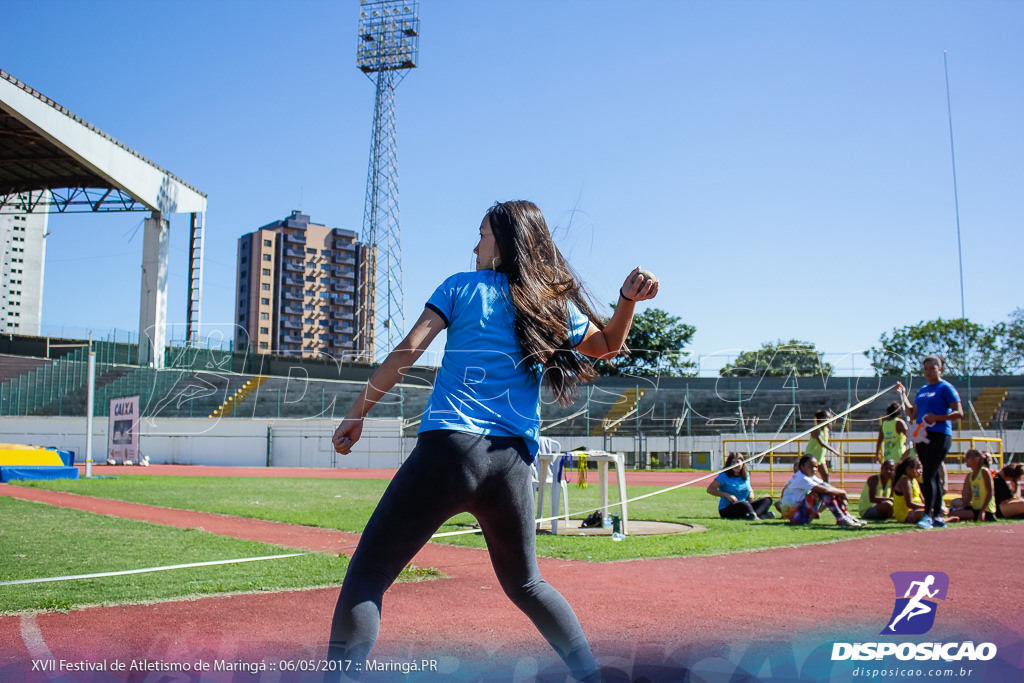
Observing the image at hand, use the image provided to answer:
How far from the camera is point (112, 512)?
11352mm

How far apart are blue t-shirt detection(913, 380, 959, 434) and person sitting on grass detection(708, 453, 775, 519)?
2.69 m

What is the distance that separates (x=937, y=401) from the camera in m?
9.38

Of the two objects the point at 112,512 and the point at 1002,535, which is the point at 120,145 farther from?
the point at 1002,535

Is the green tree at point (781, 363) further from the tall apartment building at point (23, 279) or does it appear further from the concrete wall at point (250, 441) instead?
the tall apartment building at point (23, 279)

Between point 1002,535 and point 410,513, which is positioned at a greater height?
point 410,513

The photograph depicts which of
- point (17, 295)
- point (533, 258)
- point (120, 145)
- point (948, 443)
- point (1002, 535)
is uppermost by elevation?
point (120, 145)

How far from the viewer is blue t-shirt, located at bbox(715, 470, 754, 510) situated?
12016 mm

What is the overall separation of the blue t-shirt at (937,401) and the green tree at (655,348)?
104 ft

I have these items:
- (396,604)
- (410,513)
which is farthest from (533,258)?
(396,604)

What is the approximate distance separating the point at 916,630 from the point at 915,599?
91 cm

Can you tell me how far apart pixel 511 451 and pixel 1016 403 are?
42.3 m

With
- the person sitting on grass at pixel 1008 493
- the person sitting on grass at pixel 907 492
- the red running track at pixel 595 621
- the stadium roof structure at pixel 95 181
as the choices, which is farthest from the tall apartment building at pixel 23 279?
the person sitting on grass at pixel 1008 493

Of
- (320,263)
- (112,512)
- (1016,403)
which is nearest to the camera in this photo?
(112,512)

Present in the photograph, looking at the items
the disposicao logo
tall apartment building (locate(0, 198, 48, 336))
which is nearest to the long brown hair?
the disposicao logo
